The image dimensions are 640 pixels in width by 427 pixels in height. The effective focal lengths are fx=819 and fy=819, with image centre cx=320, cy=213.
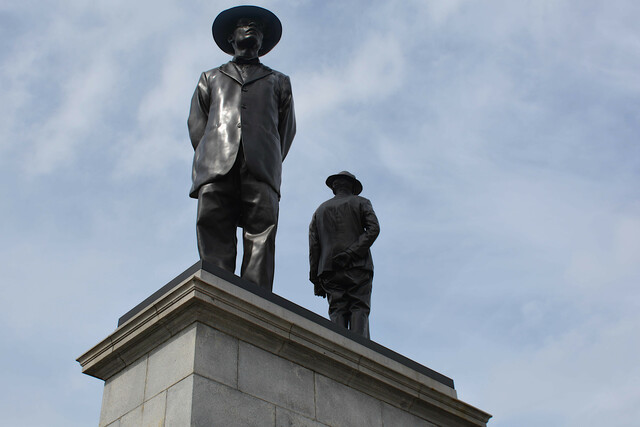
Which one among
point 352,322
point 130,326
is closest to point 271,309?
point 130,326

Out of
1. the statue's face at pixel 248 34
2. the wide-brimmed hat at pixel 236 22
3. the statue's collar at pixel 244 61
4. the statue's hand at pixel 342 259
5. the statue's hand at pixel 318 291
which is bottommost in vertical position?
the statue's hand at pixel 318 291

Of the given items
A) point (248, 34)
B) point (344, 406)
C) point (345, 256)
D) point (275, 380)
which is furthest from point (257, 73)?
point (344, 406)

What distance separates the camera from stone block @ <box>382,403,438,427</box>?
286 inches

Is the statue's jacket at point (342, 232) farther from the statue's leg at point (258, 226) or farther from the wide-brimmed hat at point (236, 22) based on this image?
the statue's leg at point (258, 226)

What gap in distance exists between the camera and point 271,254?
768 centimetres

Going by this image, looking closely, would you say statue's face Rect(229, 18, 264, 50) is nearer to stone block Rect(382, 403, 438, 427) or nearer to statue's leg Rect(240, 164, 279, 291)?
statue's leg Rect(240, 164, 279, 291)

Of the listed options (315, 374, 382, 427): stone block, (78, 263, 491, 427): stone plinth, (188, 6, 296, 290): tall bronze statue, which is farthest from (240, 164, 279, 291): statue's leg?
(315, 374, 382, 427): stone block

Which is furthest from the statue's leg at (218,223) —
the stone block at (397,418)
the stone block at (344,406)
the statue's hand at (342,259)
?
the statue's hand at (342,259)

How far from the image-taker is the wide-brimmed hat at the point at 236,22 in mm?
8930

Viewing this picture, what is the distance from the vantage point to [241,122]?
26.4 feet

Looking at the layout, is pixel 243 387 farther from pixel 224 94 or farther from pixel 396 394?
pixel 224 94

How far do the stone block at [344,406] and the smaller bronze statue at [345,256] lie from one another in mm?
2954

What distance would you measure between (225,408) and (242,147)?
2855 mm

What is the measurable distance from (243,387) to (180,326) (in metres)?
0.68
